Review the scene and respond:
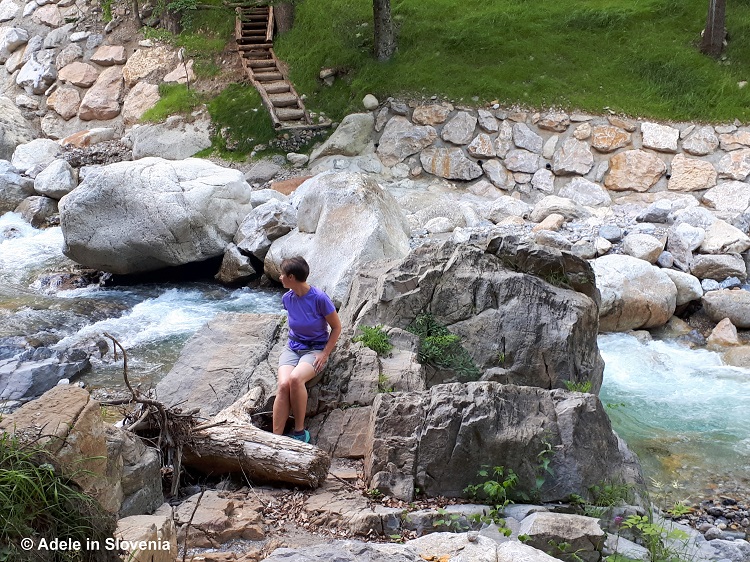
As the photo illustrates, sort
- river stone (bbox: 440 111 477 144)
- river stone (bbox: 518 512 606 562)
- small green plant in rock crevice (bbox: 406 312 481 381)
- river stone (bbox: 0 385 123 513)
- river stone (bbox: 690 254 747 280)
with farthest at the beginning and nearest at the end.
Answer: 1. river stone (bbox: 440 111 477 144)
2. river stone (bbox: 690 254 747 280)
3. small green plant in rock crevice (bbox: 406 312 481 381)
4. river stone (bbox: 518 512 606 562)
5. river stone (bbox: 0 385 123 513)

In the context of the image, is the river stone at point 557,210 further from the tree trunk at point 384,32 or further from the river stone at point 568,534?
the river stone at point 568,534

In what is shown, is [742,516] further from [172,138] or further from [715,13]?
[172,138]

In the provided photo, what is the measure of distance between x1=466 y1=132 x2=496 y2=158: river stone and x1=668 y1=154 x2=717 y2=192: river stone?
145 inches

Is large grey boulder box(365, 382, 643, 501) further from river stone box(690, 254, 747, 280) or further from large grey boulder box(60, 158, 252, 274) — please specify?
large grey boulder box(60, 158, 252, 274)

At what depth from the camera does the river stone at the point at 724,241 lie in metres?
12.0

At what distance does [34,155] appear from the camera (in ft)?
57.3

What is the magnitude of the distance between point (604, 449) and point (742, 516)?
1.97 metres

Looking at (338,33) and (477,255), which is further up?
Result: (338,33)

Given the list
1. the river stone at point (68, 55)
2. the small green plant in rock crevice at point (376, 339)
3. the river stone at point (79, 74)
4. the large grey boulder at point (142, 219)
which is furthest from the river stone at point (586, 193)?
the river stone at point (68, 55)

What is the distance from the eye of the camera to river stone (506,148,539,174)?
16.0 m

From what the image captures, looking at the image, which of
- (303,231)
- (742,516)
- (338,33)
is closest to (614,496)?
(742,516)

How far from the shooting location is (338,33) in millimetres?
19562

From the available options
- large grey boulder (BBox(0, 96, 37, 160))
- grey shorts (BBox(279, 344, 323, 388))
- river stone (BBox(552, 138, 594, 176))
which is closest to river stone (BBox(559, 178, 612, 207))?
river stone (BBox(552, 138, 594, 176))

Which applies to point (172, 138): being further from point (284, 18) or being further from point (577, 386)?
point (577, 386)
